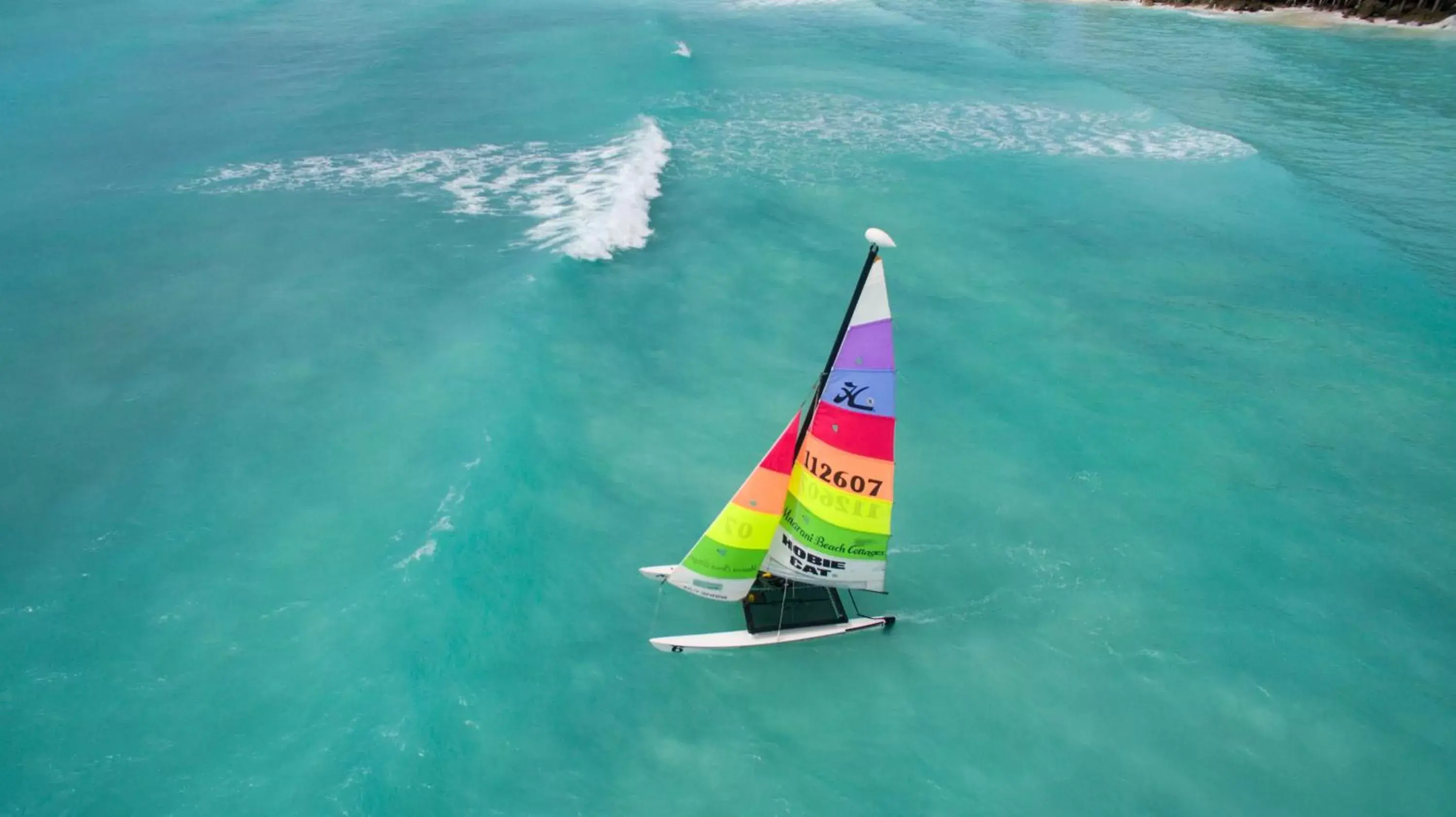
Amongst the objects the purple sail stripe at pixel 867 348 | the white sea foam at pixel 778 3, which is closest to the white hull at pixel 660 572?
the purple sail stripe at pixel 867 348

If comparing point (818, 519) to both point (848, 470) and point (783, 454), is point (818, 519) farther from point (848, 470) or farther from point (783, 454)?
point (783, 454)

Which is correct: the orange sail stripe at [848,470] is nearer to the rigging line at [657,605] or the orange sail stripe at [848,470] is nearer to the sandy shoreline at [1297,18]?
the rigging line at [657,605]

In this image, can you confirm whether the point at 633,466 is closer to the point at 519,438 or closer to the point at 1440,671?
the point at 519,438

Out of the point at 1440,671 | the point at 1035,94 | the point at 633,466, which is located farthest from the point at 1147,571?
the point at 1035,94

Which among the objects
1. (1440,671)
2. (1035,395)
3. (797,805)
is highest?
(1035,395)

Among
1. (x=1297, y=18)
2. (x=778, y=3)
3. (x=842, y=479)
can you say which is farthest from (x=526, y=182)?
(x=1297, y=18)

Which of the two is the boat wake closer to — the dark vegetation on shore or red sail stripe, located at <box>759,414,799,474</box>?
red sail stripe, located at <box>759,414,799,474</box>
